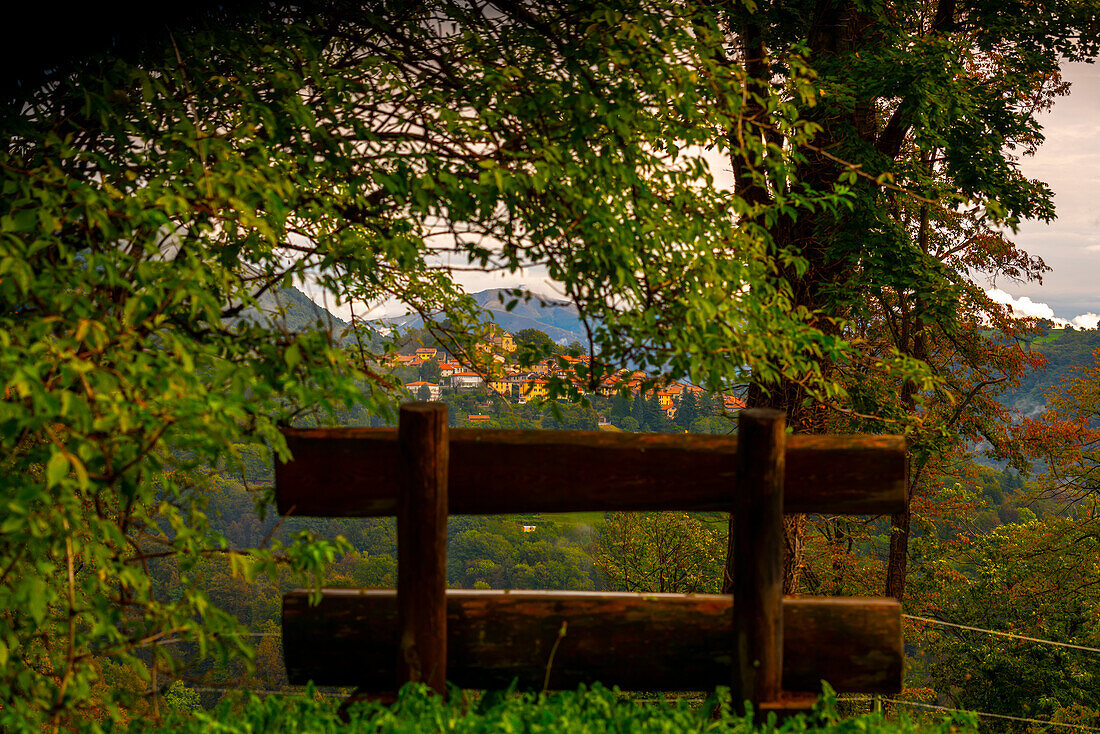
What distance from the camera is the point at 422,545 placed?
3.93 meters

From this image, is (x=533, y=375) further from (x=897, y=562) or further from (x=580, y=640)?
(x=897, y=562)

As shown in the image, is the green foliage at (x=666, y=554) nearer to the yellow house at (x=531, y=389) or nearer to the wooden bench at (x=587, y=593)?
the yellow house at (x=531, y=389)

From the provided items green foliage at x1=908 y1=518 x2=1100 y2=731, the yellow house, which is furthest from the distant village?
green foliage at x1=908 y1=518 x2=1100 y2=731

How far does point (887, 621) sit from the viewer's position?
4.24m

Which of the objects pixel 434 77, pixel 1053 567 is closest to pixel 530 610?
pixel 434 77

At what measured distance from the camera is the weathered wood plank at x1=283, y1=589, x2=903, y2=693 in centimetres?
411

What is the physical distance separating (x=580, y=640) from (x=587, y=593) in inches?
10.4

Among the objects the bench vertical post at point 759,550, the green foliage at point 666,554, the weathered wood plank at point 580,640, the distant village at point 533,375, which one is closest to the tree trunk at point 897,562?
the green foliage at point 666,554

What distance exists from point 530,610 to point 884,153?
31.8 feet

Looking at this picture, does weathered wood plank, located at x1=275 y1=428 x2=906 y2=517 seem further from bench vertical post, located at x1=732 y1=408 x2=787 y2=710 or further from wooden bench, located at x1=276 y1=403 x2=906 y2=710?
bench vertical post, located at x1=732 y1=408 x2=787 y2=710

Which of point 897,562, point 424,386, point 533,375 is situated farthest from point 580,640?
point 424,386

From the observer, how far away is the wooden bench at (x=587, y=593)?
3975 mm

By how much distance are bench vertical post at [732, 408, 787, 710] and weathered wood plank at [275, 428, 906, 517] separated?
0.13 m

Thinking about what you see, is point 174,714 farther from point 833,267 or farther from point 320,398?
point 833,267
